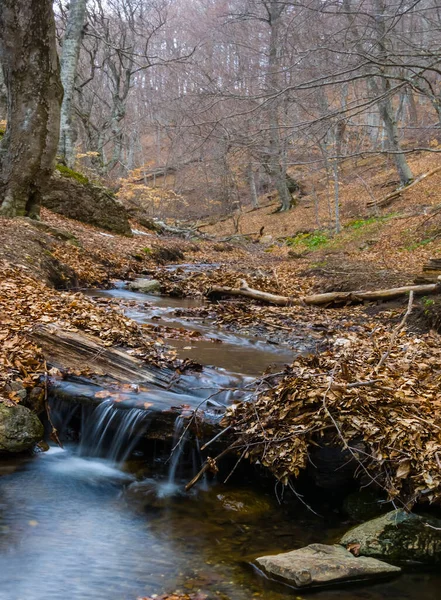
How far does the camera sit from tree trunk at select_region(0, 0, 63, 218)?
1120 cm

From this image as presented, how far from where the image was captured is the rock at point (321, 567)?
3.28 meters

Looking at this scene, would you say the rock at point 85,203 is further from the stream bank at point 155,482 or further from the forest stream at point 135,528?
the forest stream at point 135,528

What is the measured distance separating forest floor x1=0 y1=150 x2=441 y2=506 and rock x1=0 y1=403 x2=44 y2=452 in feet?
0.63

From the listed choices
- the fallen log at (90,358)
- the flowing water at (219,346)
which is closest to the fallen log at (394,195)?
the flowing water at (219,346)

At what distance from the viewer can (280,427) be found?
14.3 ft

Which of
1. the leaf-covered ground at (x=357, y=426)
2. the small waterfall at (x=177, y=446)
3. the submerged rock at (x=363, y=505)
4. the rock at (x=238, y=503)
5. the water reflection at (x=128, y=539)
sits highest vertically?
the leaf-covered ground at (x=357, y=426)

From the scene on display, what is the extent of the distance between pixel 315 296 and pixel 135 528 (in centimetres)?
747

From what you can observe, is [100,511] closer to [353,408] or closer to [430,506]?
[353,408]

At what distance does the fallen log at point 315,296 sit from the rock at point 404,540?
6.39 metres

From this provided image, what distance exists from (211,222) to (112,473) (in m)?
32.2

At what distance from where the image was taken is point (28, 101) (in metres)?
11.9

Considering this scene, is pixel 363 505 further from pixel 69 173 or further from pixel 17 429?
pixel 69 173

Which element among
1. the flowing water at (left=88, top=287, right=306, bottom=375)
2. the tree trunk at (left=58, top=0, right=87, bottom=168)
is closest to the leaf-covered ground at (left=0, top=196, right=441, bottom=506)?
the flowing water at (left=88, top=287, right=306, bottom=375)

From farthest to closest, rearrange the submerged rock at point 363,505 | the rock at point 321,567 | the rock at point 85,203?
the rock at point 85,203 → the submerged rock at point 363,505 → the rock at point 321,567
